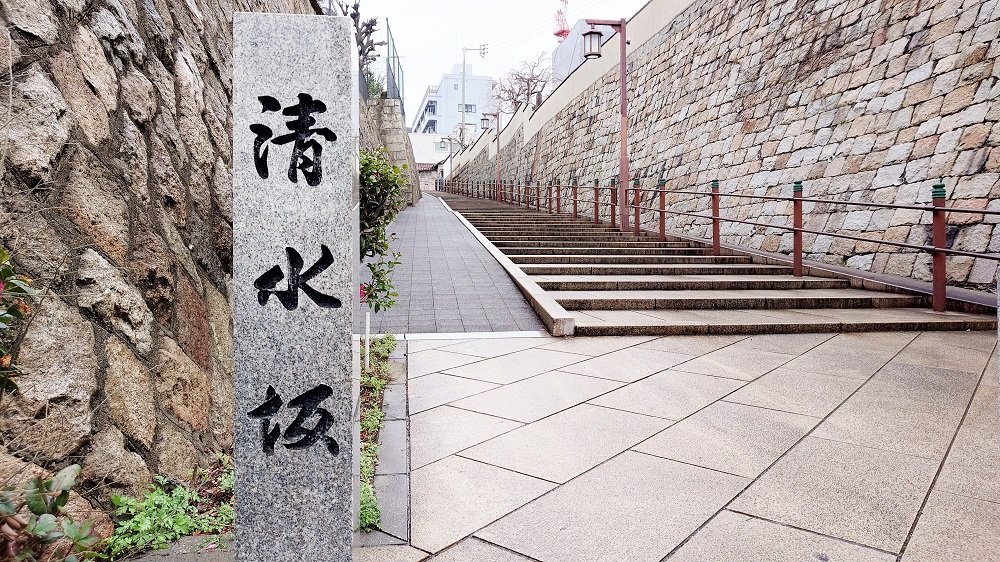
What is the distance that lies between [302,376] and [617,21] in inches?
508

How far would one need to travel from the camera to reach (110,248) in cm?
225

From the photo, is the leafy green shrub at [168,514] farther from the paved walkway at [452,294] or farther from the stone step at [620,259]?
the stone step at [620,259]

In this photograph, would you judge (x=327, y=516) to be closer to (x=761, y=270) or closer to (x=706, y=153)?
(x=761, y=270)

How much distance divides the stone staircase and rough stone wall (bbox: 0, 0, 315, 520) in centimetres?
335

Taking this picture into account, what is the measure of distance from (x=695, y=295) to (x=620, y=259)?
2133 millimetres

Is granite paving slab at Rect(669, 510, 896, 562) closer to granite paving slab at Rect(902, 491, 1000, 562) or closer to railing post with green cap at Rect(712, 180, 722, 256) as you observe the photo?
granite paving slab at Rect(902, 491, 1000, 562)

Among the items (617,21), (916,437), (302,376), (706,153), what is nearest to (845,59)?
(706,153)

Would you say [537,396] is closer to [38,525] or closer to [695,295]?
[38,525]

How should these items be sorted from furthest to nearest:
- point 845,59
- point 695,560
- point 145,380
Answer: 1. point 845,59
2. point 145,380
3. point 695,560

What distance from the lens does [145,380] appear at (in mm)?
2250

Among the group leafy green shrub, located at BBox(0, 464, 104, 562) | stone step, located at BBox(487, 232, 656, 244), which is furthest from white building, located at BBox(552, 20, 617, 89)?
Result: leafy green shrub, located at BBox(0, 464, 104, 562)

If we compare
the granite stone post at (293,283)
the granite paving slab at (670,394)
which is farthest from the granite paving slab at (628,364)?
Result: the granite stone post at (293,283)

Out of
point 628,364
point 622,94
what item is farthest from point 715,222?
point 628,364

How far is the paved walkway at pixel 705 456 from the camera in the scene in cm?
208
